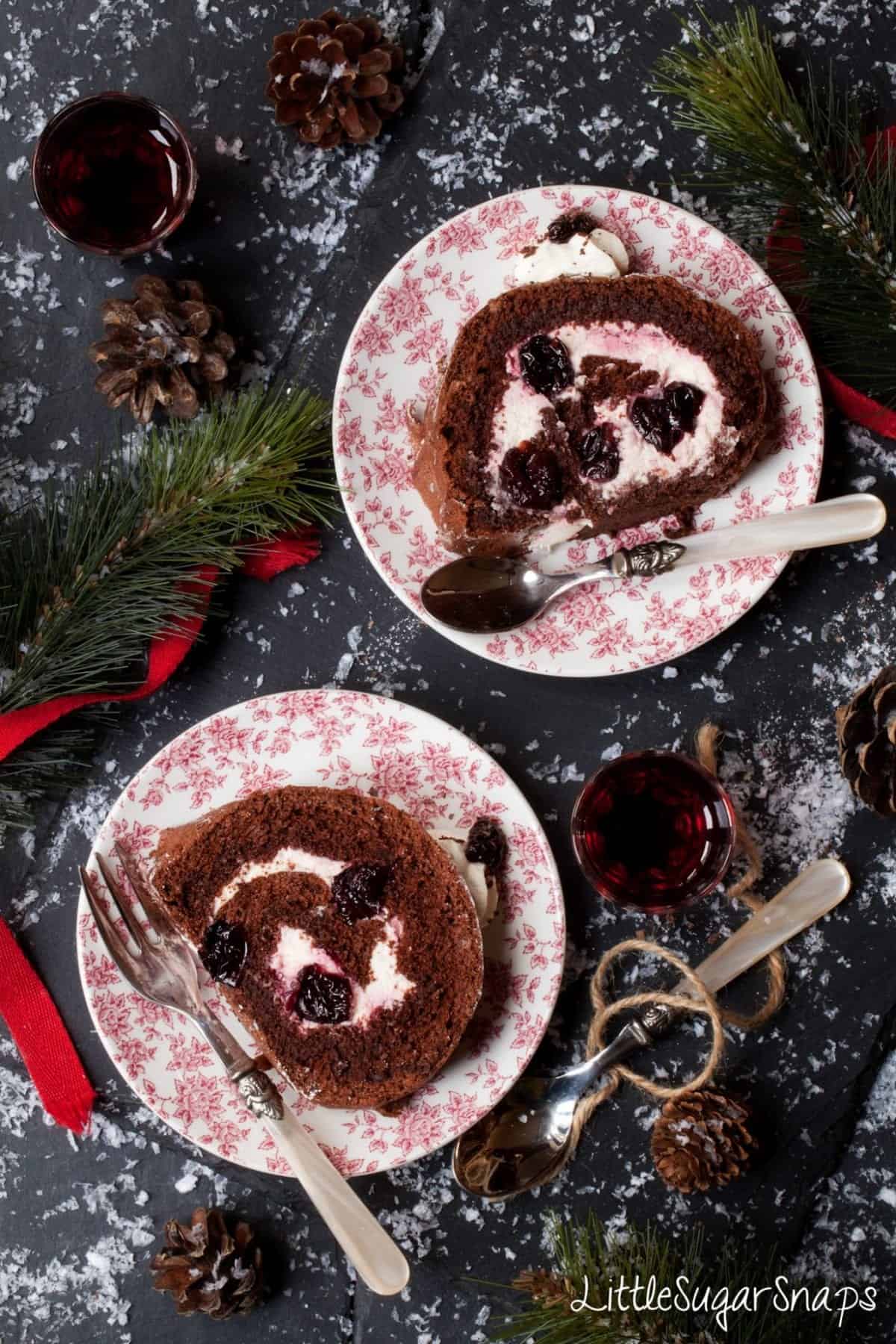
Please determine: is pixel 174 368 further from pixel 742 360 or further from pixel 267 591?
pixel 742 360

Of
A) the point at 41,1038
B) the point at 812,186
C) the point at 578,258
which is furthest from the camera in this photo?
the point at 41,1038

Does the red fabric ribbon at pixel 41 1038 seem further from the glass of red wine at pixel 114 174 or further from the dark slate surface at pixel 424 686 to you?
the glass of red wine at pixel 114 174

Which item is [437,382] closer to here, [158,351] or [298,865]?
[158,351]

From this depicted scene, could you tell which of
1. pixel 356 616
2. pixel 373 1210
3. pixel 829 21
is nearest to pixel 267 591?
pixel 356 616

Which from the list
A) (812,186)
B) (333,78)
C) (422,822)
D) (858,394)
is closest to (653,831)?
(422,822)

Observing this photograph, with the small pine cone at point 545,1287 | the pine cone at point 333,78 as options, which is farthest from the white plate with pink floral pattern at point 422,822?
the pine cone at point 333,78

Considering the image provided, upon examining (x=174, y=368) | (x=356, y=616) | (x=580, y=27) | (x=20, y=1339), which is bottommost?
(x=20, y=1339)
